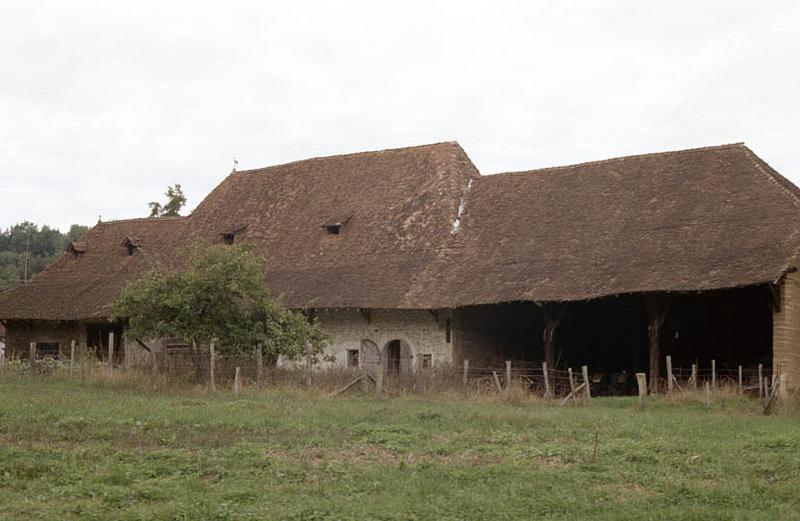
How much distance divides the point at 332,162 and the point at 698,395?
18215 mm

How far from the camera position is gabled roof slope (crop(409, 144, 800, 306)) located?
23.1m

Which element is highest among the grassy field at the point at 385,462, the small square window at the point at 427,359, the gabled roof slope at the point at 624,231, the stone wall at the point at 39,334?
the gabled roof slope at the point at 624,231

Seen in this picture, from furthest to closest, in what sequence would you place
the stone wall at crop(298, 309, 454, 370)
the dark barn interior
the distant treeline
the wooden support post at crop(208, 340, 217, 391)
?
the distant treeline → the stone wall at crop(298, 309, 454, 370) → the dark barn interior → the wooden support post at crop(208, 340, 217, 391)

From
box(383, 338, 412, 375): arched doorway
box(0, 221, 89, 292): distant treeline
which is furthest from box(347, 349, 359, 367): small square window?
box(0, 221, 89, 292): distant treeline

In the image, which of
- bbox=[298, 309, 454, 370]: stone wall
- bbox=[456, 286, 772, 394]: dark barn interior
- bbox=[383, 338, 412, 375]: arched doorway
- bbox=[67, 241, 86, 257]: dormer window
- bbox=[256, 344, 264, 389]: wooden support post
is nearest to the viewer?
bbox=[256, 344, 264, 389]: wooden support post

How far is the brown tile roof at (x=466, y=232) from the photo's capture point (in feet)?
78.6

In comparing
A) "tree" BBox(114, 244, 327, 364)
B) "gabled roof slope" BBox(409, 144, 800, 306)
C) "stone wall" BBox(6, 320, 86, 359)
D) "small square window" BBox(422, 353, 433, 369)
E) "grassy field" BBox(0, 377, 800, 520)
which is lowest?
"grassy field" BBox(0, 377, 800, 520)

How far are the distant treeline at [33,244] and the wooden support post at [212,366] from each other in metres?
54.2

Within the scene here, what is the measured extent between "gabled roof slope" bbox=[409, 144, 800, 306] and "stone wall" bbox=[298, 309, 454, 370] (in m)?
1.06

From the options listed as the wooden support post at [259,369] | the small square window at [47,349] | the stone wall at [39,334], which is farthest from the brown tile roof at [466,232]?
the wooden support post at [259,369]

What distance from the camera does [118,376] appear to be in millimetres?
22391

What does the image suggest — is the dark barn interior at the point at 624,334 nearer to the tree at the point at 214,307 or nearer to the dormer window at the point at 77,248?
the tree at the point at 214,307

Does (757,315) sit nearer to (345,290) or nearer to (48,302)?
(345,290)

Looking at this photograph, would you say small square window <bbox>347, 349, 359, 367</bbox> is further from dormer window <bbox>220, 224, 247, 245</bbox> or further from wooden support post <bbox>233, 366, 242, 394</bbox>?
dormer window <bbox>220, 224, 247, 245</bbox>
